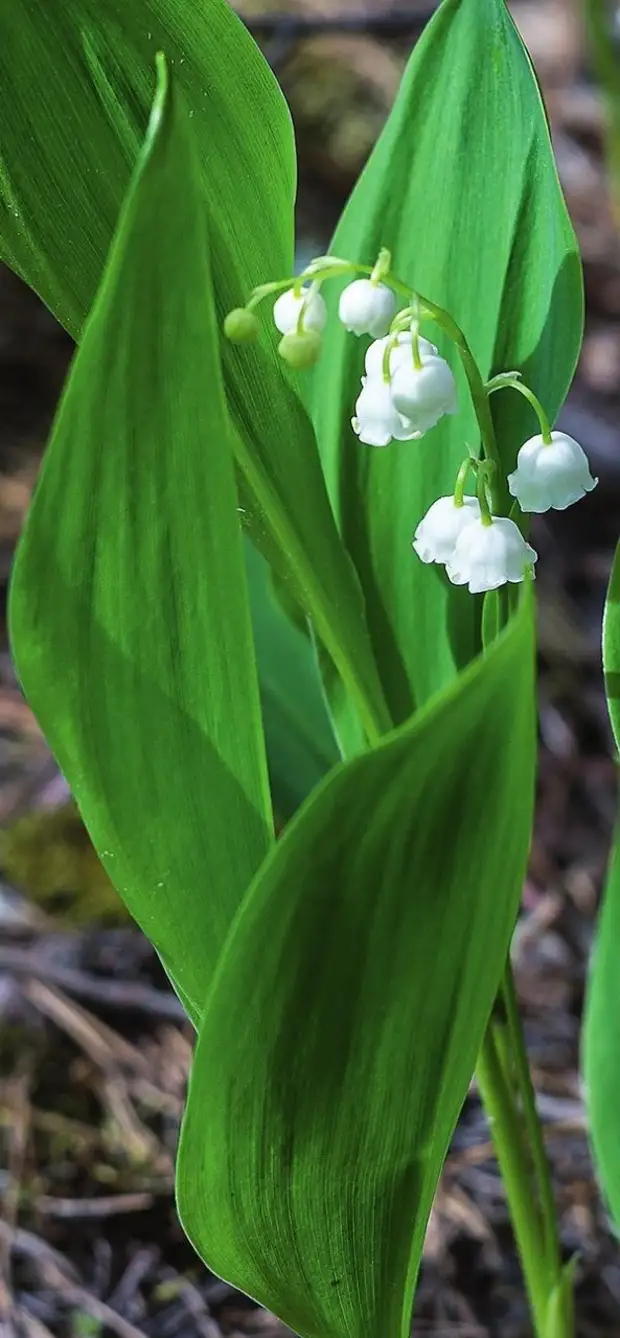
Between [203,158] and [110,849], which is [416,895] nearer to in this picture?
[110,849]

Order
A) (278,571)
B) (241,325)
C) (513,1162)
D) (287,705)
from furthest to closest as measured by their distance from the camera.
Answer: (287,705) < (513,1162) < (278,571) < (241,325)

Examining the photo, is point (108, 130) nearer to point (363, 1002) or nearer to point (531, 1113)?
point (363, 1002)

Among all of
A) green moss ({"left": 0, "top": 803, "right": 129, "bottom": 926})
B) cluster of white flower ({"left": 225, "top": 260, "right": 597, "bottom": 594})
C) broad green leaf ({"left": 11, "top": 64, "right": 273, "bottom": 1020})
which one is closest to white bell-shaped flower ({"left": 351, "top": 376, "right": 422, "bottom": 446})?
cluster of white flower ({"left": 225, "top": 260, "right": 597, "bottom": 594})

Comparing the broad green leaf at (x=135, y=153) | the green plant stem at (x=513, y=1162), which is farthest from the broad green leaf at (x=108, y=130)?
the green plant stem at (x=513, y=1162)

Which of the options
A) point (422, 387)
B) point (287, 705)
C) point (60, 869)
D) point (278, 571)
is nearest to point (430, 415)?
point (422, 387)

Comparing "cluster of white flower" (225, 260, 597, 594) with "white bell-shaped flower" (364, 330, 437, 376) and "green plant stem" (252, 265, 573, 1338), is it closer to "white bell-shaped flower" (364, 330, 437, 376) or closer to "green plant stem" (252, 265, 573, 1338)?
"white bell-shaped flower" (364, 330, 437, 376)

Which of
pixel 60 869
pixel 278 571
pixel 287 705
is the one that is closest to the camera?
pixel 278 571
